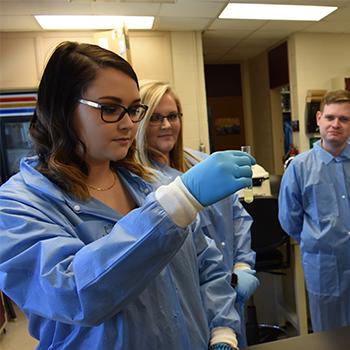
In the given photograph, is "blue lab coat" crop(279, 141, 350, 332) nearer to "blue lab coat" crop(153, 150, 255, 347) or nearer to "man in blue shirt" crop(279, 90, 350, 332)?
"man in blue shirt" crop(279, 90, 350, 332)

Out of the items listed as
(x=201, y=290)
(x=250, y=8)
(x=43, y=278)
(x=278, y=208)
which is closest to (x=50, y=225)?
(x=43, y=278)

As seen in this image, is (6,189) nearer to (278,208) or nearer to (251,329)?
(278,208)

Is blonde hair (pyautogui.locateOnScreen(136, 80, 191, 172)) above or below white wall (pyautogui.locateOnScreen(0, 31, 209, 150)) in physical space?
below

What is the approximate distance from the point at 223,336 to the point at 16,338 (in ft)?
8.08

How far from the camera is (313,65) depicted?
14.6 ft

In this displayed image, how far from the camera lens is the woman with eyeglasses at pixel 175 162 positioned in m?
1.49

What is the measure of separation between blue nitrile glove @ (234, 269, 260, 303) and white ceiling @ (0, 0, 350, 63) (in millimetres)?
2611

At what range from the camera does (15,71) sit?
148 inches

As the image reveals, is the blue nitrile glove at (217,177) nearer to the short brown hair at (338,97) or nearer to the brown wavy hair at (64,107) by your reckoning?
the brown wavy hair at (64,107)

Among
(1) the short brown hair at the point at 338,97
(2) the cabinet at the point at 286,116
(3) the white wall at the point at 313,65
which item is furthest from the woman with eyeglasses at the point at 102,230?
(2) the cabinet at the point at 286,116

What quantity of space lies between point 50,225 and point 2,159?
3514 millimetres

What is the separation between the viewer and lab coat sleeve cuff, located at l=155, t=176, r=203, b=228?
62cm

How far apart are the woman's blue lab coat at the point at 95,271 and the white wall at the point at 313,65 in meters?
3.95

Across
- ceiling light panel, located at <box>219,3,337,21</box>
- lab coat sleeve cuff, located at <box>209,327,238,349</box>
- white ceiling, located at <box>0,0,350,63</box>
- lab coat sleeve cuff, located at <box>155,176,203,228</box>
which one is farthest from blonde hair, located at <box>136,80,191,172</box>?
ceiling light panel, located at <box>219,3,337,21</box>
